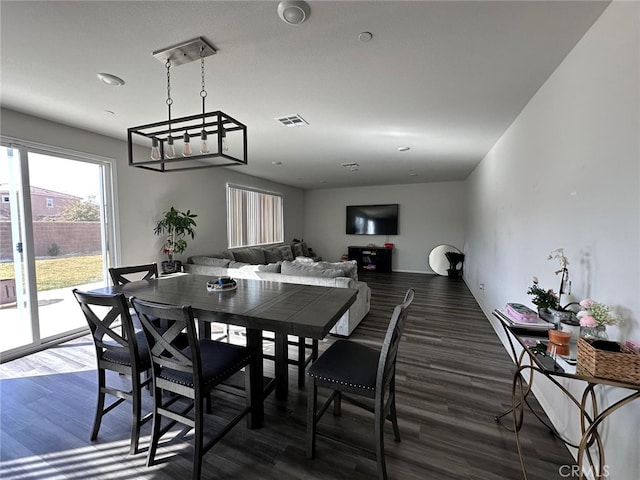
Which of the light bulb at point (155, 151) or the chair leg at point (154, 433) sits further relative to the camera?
the light bulb at point (155, 151)

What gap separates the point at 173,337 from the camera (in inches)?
57.9

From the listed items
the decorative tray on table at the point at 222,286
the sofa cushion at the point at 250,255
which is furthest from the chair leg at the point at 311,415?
the sofa cushion at the point at 250,255

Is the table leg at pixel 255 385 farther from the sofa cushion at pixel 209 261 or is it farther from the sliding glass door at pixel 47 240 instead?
the sliding glass door at pixel 47 240

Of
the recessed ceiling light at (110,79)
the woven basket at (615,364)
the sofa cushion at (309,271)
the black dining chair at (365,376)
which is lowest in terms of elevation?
the black dining chair at (365,376)

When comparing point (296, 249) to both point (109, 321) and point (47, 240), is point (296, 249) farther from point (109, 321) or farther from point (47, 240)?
point (109, 321)

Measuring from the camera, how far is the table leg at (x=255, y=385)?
183cm

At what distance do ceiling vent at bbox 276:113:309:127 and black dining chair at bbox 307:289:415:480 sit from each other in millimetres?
2288

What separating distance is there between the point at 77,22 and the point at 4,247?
2614 mm

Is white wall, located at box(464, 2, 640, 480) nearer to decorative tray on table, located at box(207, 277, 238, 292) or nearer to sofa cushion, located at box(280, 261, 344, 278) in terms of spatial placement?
sofa cushion, located at box(280, 261, 344, 278)

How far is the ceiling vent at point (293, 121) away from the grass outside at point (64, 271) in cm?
306

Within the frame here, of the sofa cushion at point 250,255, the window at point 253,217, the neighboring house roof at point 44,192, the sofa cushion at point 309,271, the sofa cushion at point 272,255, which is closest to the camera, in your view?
the neighboring house roof at point 44,192

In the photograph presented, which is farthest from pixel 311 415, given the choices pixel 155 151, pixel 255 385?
pixel 155 151

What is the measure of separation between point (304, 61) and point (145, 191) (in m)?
3.35

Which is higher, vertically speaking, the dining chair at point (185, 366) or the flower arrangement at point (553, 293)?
the flower arrangement at point (553, 293)
